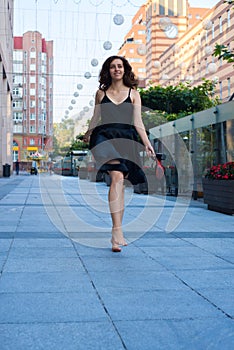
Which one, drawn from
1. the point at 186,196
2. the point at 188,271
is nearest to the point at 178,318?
the point at 188,271

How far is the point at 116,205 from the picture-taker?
16.5 ft

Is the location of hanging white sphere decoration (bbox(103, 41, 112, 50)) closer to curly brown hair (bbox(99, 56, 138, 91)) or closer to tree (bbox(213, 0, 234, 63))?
tree (bbox(213, 0, 234, 63))

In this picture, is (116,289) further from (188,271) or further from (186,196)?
(186,196)

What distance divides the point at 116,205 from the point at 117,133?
0.72 metres

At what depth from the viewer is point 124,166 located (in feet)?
16.9

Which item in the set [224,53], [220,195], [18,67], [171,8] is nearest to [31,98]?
[18,67]

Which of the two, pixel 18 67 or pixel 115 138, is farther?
pixel 18 67

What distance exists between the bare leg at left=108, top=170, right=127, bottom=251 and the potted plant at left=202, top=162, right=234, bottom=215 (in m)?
4.66

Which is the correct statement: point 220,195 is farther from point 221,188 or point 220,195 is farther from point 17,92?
point 17,92

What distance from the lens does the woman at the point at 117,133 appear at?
5.07 m

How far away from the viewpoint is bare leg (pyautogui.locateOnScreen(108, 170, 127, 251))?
502 cm

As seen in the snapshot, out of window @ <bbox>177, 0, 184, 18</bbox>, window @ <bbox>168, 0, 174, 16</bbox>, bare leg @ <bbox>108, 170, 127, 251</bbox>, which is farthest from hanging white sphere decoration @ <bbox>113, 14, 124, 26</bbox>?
window @ <bbox>177, 0, 184, 18</bbox>

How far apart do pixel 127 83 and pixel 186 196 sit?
1066cm

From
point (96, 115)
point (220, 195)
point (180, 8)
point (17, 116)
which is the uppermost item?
point (180, 8)
